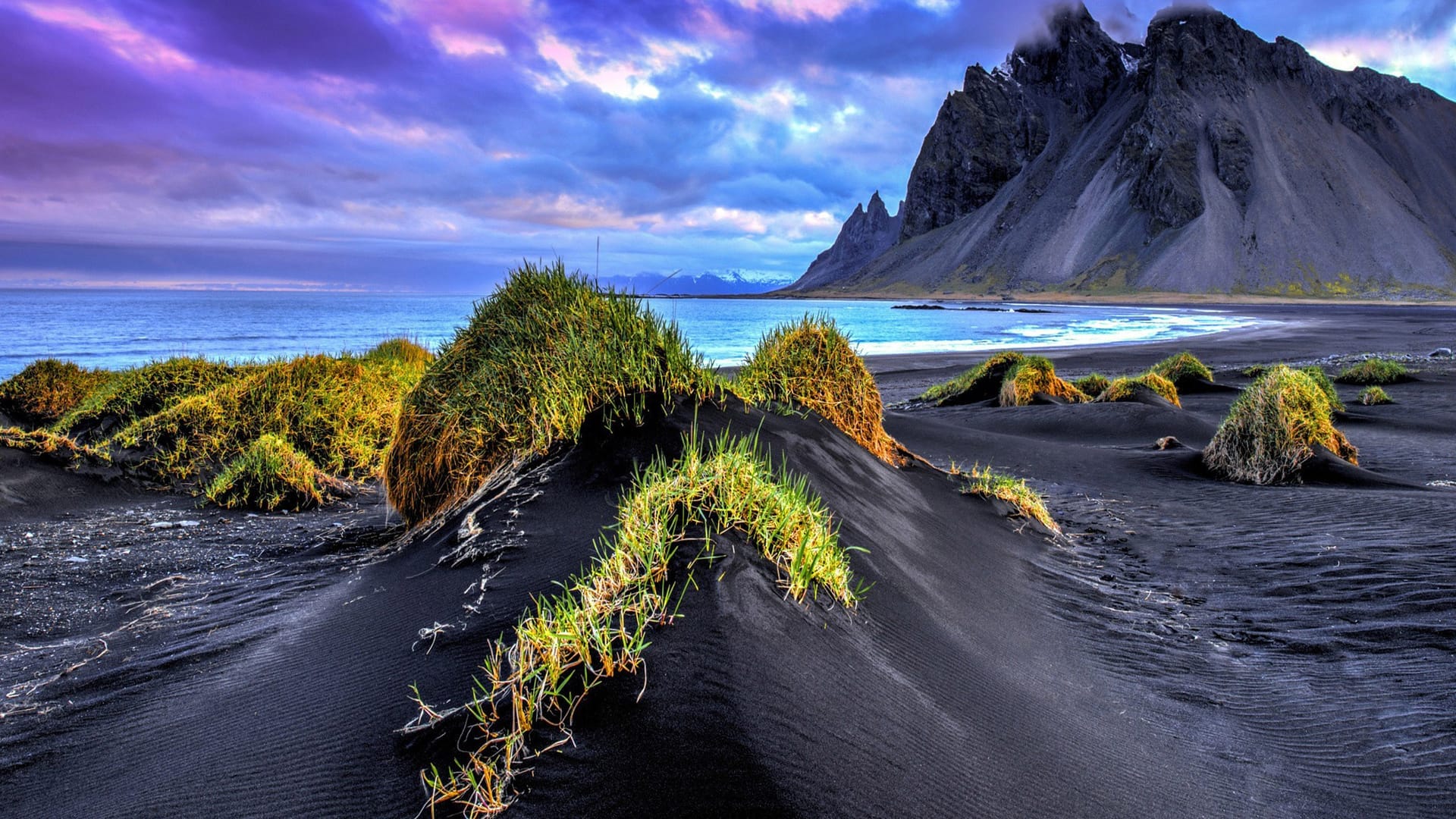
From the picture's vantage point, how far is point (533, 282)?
5.45m

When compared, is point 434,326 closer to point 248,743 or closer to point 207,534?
point 207,534

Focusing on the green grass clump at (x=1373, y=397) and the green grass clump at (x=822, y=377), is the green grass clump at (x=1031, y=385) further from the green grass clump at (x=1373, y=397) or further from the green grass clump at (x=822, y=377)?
the green grass clump at (x=822, y=377)

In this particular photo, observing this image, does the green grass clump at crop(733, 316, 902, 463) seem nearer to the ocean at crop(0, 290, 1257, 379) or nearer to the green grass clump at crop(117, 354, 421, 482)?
the green grass clump at crop(117, 354, 421, 482)

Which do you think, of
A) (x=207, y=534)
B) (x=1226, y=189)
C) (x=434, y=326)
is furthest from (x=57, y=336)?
(x=1226, y=189)

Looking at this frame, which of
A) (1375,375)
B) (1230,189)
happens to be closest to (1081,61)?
(1230,189)

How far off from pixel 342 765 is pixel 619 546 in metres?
1.06

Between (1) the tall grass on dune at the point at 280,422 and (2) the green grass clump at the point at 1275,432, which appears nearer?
(1) the tall grass on dune at the point at 280,422

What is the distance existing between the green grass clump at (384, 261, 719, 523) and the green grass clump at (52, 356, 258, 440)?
531cm

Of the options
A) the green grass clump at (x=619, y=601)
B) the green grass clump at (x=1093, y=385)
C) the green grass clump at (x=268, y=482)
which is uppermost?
the green grass clump at (x=619, y=601)

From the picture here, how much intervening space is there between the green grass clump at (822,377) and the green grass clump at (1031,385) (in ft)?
33.0

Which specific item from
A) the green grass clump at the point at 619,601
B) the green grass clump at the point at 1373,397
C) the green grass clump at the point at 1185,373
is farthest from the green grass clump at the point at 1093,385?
the green grass clump at the point at 619,601

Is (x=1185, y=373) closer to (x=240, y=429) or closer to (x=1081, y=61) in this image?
(x=240, y=429)

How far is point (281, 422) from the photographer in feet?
28.1

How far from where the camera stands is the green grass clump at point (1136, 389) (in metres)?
14.6
